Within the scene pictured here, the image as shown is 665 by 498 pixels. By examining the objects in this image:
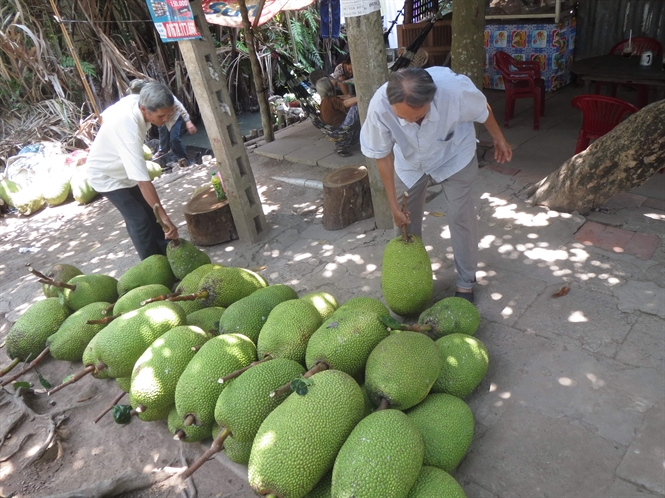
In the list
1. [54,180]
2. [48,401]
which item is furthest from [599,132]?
[54,180]

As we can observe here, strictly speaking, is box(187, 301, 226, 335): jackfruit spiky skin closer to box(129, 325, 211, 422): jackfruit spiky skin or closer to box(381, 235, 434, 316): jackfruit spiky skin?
box(129, 325, 211, 422): jackfruit spiky skin

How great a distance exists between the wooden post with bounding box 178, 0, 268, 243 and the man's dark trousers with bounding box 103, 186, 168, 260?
0.73 metres

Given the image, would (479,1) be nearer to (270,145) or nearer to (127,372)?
(270,145)

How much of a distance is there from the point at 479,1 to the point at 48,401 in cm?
455

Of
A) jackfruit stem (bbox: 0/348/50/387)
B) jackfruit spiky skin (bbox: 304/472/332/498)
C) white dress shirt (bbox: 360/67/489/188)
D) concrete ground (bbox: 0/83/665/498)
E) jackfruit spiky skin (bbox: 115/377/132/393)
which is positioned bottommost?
concrete ground (bbox: 0/83/665/498)

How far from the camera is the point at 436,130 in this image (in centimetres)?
240

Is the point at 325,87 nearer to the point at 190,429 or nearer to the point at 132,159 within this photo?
the point at 132,159

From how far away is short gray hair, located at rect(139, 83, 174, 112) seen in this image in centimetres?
286

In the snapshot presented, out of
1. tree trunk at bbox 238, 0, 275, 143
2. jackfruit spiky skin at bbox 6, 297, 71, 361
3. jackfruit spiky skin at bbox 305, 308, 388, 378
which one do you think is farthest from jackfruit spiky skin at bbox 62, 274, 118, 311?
tree trunk at bbox 238, 0, 275, 143

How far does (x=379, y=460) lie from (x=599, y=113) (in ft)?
12.6

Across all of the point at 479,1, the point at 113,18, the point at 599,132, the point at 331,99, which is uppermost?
the point at 113,18

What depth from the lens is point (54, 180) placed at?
6316mm

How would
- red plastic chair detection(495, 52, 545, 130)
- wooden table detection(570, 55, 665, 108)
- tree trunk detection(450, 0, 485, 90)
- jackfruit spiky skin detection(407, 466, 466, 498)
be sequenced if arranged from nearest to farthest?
jackfruit spiky skin detection(407, 466, 466, 498), tree trunk detection(450, 0, 485, 90), wooden table detection(570, 55, 665, 108), red plastic chair detection(495, 52, 545, 130)

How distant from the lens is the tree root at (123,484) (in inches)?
73.5
